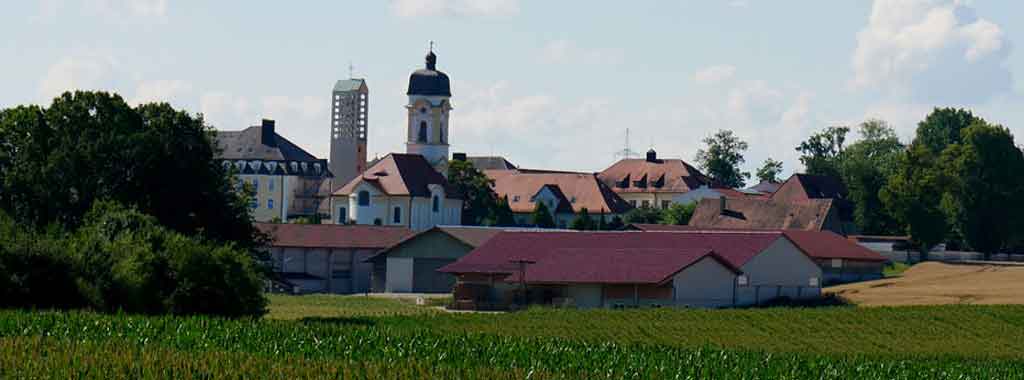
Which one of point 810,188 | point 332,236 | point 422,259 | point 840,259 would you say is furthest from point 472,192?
point 840,259

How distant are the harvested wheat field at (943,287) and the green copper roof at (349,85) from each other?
8042 centimetres

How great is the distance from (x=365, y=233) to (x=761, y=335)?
55114mm

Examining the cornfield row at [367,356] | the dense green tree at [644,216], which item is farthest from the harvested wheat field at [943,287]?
the dense green tree at [644,216]

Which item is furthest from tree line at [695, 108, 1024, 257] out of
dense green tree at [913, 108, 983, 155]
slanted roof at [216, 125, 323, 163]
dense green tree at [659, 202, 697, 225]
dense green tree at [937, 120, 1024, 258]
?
slanted roof at [216, 125, 323, 163]

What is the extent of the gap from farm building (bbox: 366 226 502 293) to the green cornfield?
37752mm

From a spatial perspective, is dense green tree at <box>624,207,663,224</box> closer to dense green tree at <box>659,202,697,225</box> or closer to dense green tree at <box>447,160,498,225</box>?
dense green tree at <box>659,202,697,225</box>

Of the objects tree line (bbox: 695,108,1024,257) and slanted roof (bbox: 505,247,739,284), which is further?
tree line (bbox: 695,108,1024,257)

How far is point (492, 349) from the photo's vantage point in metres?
37.4

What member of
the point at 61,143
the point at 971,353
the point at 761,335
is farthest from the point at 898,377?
the point at 61,143

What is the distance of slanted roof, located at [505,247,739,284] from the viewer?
76625mm

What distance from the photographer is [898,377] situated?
3603 centimetres

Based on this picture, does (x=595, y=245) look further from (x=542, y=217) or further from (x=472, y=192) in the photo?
(x=472, y=192)

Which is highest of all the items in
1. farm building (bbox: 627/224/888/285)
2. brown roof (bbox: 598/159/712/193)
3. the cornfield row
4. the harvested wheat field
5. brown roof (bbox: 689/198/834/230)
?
brown roof (bbox: 598/159/712/193)

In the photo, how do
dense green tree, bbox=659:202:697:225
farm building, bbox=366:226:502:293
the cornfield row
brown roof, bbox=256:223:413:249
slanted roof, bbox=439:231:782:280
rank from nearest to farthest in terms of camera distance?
the cornfield row, slanted roof, bbox=439:231:782:280, farm building, bbox=366:226:502:293, brown roof, bbox=256:223:413:249, dense green tree, bbox=659:202:697:225
